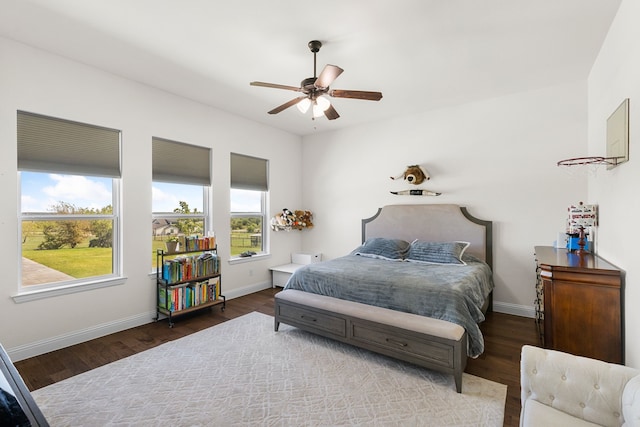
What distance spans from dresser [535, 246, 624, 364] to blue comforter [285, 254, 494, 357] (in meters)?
0.57

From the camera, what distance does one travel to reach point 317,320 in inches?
121

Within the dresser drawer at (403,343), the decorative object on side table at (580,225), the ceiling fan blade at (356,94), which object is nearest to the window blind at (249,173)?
the ceiling fan blade at (356,94)

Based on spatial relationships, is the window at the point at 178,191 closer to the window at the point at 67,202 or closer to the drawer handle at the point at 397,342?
the window at the point at 67,202

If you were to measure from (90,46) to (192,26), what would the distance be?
1119mm

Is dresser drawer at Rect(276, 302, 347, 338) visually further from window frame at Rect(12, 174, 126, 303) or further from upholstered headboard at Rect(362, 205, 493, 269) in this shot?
upholstered headboard at Rect(362, 205, 493, 269)

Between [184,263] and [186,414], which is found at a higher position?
[184,263]

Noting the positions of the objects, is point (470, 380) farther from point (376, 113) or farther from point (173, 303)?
point (376, 113)

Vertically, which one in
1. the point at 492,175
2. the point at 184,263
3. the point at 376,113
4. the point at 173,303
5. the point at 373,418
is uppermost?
the point at 376,113

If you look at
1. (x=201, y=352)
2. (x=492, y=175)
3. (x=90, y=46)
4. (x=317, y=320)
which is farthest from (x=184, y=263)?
(x=492, y=175)

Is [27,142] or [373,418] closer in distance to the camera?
[373,418]

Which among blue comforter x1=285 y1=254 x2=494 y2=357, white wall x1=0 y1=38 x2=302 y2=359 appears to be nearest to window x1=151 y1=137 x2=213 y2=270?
white wall x1=0 y1=38 x2=302 y2=359

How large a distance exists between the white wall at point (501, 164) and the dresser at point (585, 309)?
1.67 metres

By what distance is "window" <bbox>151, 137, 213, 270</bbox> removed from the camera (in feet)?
12.8

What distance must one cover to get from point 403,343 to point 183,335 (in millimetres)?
2378
